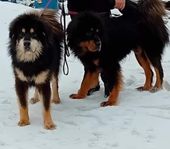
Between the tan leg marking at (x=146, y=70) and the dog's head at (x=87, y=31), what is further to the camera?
the tan leg marking at (x=146, y=70)

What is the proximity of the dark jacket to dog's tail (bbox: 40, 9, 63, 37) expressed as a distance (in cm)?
38

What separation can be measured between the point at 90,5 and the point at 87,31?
66 centimetres

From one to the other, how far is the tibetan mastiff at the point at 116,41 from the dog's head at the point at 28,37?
2.50 feet

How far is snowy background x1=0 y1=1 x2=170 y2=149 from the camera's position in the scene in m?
4.20

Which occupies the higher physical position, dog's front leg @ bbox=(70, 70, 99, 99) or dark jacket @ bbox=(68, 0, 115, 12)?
dark jacket @ bbox=(68, 0, 115, 12)

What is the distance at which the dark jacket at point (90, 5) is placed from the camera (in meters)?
5.61

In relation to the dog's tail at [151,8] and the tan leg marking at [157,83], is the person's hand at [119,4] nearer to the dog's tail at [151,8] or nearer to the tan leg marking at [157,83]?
the dog's tail at [151,8]

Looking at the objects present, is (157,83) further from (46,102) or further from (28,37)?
(28,37)

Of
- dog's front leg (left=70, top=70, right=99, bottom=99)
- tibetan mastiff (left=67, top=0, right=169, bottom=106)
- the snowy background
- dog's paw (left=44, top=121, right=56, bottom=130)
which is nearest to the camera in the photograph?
the snowy background

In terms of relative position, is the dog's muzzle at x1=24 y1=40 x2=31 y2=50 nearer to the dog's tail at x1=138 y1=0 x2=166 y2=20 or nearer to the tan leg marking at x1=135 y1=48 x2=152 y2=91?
the dog's tail at x1=138 y1=0 x2=166 y2=20

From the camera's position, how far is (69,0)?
565 centimetres

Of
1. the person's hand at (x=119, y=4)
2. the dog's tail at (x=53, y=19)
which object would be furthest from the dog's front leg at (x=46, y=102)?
the person's hand at (x=119, y=4)

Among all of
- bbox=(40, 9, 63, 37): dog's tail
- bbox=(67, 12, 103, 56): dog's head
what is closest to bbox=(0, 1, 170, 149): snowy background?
bbox=(67, 12, 103, 56): dog's head

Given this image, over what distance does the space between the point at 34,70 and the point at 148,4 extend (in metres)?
2.04
